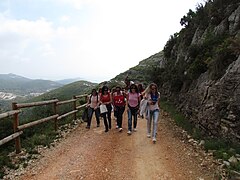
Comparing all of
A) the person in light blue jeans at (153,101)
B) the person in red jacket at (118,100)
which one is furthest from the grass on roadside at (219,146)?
the person in red jacket at (118,100)

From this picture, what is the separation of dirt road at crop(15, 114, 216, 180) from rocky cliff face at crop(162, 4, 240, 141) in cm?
108

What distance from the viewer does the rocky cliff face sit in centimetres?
818

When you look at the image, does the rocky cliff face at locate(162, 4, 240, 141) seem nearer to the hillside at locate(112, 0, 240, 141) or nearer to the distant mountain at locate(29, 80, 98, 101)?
the hillside at locate(112, 0, 240, 141)

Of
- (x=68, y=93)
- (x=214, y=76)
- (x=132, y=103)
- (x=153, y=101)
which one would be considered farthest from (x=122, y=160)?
(x=68, y=93)

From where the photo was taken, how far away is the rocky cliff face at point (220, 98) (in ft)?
26.8

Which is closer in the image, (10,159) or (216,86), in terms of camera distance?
(10,159)

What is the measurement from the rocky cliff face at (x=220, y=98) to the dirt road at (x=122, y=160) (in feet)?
3.55

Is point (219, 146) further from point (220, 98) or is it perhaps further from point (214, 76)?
point (214, 76)

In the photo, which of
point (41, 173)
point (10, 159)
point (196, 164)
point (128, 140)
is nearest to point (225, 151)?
point (196, 164)

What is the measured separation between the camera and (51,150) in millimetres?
9375

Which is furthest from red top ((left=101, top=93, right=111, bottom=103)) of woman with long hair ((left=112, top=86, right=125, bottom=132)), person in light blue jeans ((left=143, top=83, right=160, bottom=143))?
person in light blue jeans ((left=143, top=83, right=160, bottom=143))

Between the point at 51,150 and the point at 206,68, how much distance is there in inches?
285

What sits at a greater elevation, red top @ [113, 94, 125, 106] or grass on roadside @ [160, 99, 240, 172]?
red top @ [113, 94, 125, 106]

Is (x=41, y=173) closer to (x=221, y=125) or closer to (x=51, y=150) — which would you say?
(x=51, y=150)
